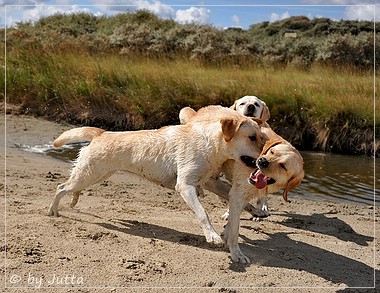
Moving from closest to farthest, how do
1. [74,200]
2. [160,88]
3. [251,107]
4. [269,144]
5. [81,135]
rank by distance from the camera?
[269,144], [81,135], [74,200], [251,107], [160,88]

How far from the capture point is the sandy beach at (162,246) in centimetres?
466

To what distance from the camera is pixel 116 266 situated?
482 centimetres

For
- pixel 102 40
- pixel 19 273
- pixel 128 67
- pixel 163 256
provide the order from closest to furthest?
pixel 19 273 → pixel 163 256 → pixel 128 67 → pixel 102 40

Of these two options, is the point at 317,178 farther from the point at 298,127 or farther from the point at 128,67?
the point at 128,67

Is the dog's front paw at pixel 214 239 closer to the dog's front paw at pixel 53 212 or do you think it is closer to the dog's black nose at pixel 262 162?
the dog's black nose at pixel 262 162

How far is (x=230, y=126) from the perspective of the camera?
17.3 ft

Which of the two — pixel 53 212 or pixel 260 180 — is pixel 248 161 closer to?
pixel 260 180

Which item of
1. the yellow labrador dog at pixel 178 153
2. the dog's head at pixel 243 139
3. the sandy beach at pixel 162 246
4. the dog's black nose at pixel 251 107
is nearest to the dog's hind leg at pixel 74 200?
the sandy beach at pixel 162 246

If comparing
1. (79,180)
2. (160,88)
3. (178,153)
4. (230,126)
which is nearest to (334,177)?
(160,88)

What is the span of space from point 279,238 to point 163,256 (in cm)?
154

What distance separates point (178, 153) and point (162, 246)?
888mm

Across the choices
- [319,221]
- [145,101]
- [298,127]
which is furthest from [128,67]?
[319,221]

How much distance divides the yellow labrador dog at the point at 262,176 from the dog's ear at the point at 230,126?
295 millimetres

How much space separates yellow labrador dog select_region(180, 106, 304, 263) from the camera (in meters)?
5.01
